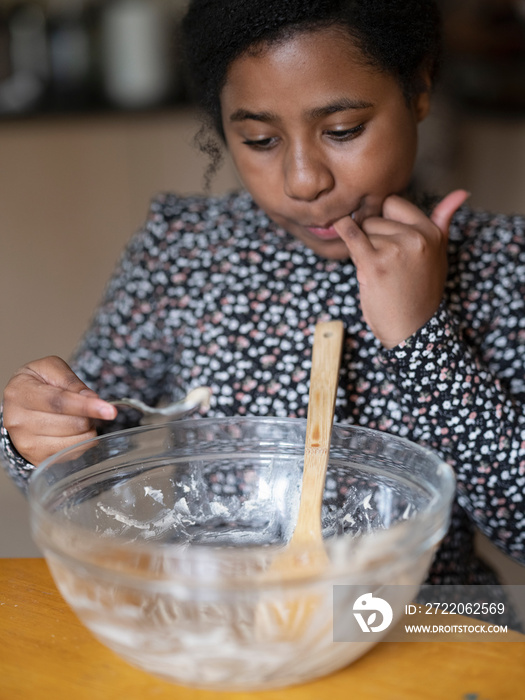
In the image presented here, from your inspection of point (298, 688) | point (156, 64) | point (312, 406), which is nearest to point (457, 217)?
point (312, 406)

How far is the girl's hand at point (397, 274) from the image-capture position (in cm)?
82

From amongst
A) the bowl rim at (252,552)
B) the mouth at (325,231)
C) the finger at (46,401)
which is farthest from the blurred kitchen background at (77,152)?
the bowl rim at (252,552)

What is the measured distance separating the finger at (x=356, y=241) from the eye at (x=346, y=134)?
3.5 inches

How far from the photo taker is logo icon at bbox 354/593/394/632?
54 cm

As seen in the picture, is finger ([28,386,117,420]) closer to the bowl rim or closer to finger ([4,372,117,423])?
finger ([4,372,117,423])

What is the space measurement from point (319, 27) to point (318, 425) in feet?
1.22

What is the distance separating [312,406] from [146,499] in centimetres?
17

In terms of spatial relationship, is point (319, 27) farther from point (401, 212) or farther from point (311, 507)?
point (311, 507)

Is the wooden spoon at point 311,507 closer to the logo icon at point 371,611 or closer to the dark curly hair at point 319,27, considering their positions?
the logo icon at point 371,611

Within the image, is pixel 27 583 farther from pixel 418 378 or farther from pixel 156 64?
pixel 156 64

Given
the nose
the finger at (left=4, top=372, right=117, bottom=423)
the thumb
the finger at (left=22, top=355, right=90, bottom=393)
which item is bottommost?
the finger at (left=4, top=372, right=117, bottom=423)

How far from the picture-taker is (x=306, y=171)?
2.65ft

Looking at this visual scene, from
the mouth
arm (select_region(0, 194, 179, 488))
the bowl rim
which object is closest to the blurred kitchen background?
arm (select_region(0, 194, 179, 488))

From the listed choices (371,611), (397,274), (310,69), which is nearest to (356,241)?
(397,274)
